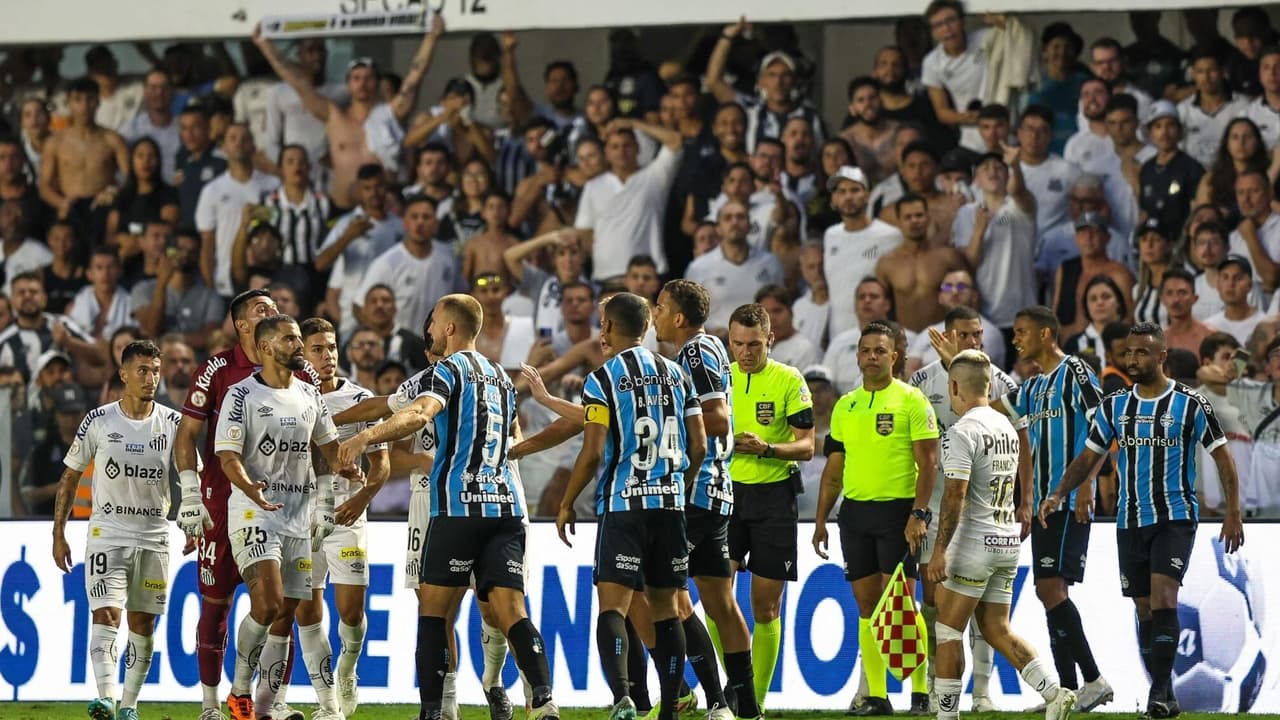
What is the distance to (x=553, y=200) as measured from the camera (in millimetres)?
17984

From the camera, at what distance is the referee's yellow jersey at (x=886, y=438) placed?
11.2m

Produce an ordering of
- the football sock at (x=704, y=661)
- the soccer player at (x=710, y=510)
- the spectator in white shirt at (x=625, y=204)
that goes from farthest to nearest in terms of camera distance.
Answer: the spectator in white shirt at (x=625, y=204)
the soccer player at (x=710, y=510)
the football sock at (x=704, y=661)

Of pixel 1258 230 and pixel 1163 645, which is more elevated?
pixel 1258 230

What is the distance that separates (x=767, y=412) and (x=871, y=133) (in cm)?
681

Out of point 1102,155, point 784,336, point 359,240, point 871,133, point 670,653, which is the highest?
point 871,133

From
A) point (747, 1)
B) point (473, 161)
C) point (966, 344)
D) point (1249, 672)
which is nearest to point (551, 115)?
point (473, 161)

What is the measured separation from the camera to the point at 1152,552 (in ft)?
36.1

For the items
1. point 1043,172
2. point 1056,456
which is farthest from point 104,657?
point 1043,172

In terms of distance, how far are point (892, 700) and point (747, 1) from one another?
8404 millimetres

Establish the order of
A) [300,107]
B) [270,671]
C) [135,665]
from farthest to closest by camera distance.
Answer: [300,107] < [135,665] < [270,671]

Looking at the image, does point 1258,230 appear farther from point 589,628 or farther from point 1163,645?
point 589,628

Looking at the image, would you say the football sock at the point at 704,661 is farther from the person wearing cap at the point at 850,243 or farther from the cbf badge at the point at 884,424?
the person wearing cap at the point at 850,243

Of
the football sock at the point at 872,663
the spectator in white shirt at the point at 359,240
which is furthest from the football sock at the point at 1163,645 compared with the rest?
the spectator in white shirt at the point at 359,240

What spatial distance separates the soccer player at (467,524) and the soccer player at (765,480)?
2197 mm
